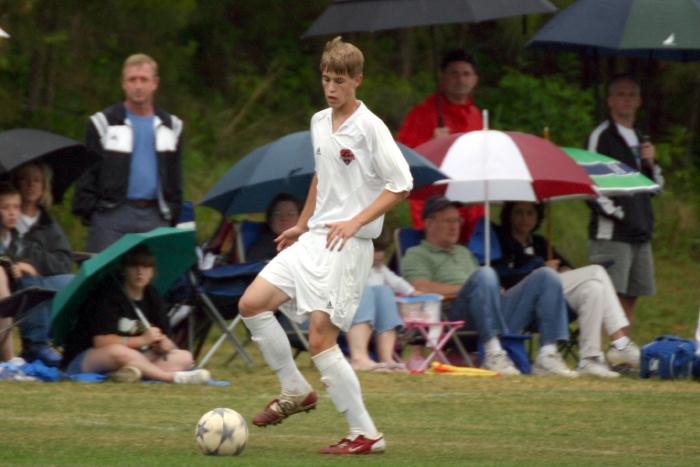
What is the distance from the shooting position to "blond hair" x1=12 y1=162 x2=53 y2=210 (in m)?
11.4

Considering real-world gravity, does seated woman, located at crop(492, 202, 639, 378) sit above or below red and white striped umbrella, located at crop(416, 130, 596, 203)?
below

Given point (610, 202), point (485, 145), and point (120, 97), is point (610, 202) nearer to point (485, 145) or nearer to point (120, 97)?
point (485, 145)

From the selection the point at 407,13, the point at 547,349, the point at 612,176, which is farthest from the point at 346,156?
the point at 612,176

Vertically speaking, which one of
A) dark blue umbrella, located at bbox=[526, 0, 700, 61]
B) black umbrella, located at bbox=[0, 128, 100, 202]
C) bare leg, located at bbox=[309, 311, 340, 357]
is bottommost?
bare leg, located at bbox=[309, 311, 340, 357]

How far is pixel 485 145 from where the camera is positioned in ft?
40.4

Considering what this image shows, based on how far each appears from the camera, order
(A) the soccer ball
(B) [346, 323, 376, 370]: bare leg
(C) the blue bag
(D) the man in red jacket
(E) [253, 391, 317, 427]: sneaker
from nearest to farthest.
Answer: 1. (A) the soccer ball
2. (E) [253, 391, 317, 427]: sneaker
3. (C) the blue bag
4. (B) [346, 323, 376, 370]: bare leg
5. (D) the man in red jacket

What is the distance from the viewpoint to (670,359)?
1148 centimetres

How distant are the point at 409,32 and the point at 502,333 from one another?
9.37 m

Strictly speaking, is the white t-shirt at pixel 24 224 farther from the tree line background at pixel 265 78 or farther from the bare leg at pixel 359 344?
the tree line background at pixel 265 78

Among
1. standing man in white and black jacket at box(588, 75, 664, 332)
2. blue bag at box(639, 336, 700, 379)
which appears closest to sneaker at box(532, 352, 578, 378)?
blue bag at box(639, 336, 700, 379)

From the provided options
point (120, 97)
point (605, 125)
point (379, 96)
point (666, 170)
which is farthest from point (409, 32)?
point (605, 125)

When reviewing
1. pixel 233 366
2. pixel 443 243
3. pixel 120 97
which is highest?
A: pixel 120 97

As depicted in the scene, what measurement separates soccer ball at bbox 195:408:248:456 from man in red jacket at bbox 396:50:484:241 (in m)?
5.51

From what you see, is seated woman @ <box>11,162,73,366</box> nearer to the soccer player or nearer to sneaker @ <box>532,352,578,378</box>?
sneaker @ <box>532,352,578,378</box>
